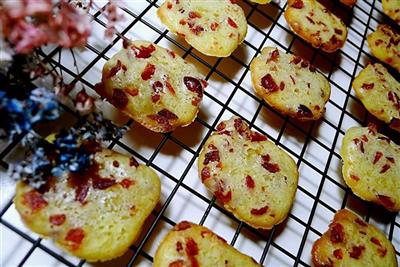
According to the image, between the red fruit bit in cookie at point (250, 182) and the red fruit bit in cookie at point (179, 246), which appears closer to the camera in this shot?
the red fruit bit in cookie at point (179, 246)

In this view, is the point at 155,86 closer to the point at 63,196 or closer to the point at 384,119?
Answer: the point at 63,196

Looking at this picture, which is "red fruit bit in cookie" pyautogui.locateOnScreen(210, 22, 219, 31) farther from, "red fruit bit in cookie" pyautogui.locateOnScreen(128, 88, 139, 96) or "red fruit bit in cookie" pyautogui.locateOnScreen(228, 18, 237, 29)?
"red fruit bit in cookie" pyautogui.locateOnScreen(128, 88, 139, 96)

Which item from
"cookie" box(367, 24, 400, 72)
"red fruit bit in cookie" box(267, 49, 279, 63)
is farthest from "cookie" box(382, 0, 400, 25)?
"red fruit bit in cookie" box(267, 49, 279, 63)

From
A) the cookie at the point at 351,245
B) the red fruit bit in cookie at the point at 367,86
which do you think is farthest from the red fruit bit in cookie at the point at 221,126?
the red fruit bit in cookie at the point at 367,86

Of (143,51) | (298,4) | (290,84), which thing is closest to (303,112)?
(290,84)

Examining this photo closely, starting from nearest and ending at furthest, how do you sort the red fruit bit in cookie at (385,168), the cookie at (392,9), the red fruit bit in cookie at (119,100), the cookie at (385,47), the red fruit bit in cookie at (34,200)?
the red fruit bit in cookie at (34,200)
the red fruit bit in cookie at (119,100)
the red fruit bit in cookie at (385,168)
the cookie at (385,47)
the cookie at (392,9)

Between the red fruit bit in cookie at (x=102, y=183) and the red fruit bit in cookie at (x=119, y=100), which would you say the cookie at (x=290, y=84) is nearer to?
the red fruit bit in cookie at (x=119, y=100)

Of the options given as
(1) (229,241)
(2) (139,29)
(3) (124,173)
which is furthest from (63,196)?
(2) (139,29)
